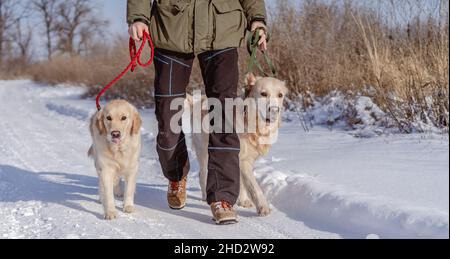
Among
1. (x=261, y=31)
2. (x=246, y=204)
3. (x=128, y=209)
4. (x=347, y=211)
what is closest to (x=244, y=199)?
(x=246, y=204)

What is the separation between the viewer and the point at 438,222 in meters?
2.28

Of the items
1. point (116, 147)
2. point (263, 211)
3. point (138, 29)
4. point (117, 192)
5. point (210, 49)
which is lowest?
point (117, 192)

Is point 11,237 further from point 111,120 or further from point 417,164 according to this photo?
point 417,164

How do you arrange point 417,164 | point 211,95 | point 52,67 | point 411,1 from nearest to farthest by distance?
point 211,95 < point 417,164 < point 411,1 < point 52,67

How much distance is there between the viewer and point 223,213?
2945 mm

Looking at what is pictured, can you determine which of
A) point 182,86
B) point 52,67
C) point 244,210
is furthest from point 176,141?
point 52,67

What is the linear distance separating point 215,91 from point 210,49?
0.82ft

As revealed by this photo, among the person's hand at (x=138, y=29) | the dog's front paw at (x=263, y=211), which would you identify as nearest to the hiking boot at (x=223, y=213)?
the dog's front paw at (x=263, y=211)

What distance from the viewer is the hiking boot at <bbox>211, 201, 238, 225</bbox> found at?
9.64 feet

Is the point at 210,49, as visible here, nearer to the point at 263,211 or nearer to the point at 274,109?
the point at 274,109

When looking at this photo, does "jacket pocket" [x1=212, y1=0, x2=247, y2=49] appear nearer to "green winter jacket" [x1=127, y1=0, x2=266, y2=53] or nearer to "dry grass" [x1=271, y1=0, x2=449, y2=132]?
"green winter jacket" [x1=127, y1=0, x2=266, y2=53]

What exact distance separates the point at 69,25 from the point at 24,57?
4.72 m

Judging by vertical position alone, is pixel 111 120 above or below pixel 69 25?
below

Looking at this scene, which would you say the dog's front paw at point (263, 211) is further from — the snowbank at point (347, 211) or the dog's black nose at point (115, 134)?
the dog's black nose at point (115, 134)
